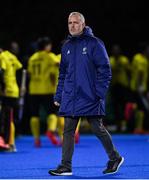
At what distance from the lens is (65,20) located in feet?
70.7

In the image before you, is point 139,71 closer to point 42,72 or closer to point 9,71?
point 42,72

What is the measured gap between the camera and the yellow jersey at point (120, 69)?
18.5 metres

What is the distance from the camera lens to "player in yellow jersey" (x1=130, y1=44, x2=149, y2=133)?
18.0 metres

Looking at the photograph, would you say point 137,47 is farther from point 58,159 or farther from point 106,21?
point 58,159

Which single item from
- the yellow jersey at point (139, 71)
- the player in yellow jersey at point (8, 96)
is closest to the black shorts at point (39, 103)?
the player in yellow jersey at point (8, 96)

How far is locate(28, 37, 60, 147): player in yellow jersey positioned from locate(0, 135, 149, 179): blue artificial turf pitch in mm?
466

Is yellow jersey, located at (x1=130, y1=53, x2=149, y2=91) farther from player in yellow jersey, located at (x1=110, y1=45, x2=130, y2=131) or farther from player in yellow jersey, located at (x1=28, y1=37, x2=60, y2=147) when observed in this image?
player in yellow jersey, located at (x1=28, y1=37, x2=60, y2=147)

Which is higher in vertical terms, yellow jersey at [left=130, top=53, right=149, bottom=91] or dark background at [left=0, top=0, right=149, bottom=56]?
dark background at [left=0, top=0, right=149, bottom=56]

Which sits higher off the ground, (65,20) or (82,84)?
(65,20)

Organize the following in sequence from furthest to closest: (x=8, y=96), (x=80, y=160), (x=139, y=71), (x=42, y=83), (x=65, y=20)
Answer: (x=65, y=20) < (x=139, y=71) < (x=42, y=83) < (x=8, y=96) < (x=80, y=160)

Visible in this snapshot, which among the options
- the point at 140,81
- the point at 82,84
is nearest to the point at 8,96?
the point at 82,84

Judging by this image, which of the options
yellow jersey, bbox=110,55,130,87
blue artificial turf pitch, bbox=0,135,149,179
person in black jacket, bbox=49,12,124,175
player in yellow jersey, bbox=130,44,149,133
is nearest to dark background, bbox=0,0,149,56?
yellow jersey, bbox=110,55,130,87

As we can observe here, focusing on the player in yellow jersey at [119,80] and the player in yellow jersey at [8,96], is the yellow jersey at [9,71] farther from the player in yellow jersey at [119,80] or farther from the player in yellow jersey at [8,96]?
the player in yellow jersey at [119,80]

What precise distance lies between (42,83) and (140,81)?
395cm
